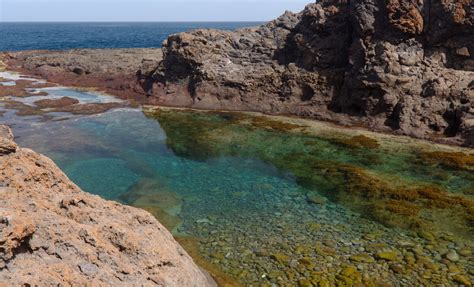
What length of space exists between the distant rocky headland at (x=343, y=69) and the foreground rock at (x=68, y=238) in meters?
27.8

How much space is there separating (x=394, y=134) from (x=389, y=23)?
10.7m

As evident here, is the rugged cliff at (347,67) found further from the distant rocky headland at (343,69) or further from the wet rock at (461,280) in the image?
the wet rock at (461,280)

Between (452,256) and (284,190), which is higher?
(452,256)

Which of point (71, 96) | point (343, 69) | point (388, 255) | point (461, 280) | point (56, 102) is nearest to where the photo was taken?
point (461, 280)

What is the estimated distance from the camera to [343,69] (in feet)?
134

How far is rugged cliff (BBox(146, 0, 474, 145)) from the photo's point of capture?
34.6 metres

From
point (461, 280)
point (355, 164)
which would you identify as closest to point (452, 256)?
point (461, 280)

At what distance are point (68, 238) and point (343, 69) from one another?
36884mm

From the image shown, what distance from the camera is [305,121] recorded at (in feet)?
127

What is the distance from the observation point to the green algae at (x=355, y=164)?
20094 millimetres

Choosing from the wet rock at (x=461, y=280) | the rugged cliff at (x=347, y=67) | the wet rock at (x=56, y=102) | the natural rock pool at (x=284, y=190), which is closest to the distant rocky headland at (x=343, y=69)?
the rugged cliff at (x=347, y=67)

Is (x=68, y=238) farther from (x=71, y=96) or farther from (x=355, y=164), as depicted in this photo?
(x=71, y=96)

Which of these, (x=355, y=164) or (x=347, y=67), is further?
(x=347, y=67)

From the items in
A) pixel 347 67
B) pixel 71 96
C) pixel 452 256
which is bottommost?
pixel 452 256
